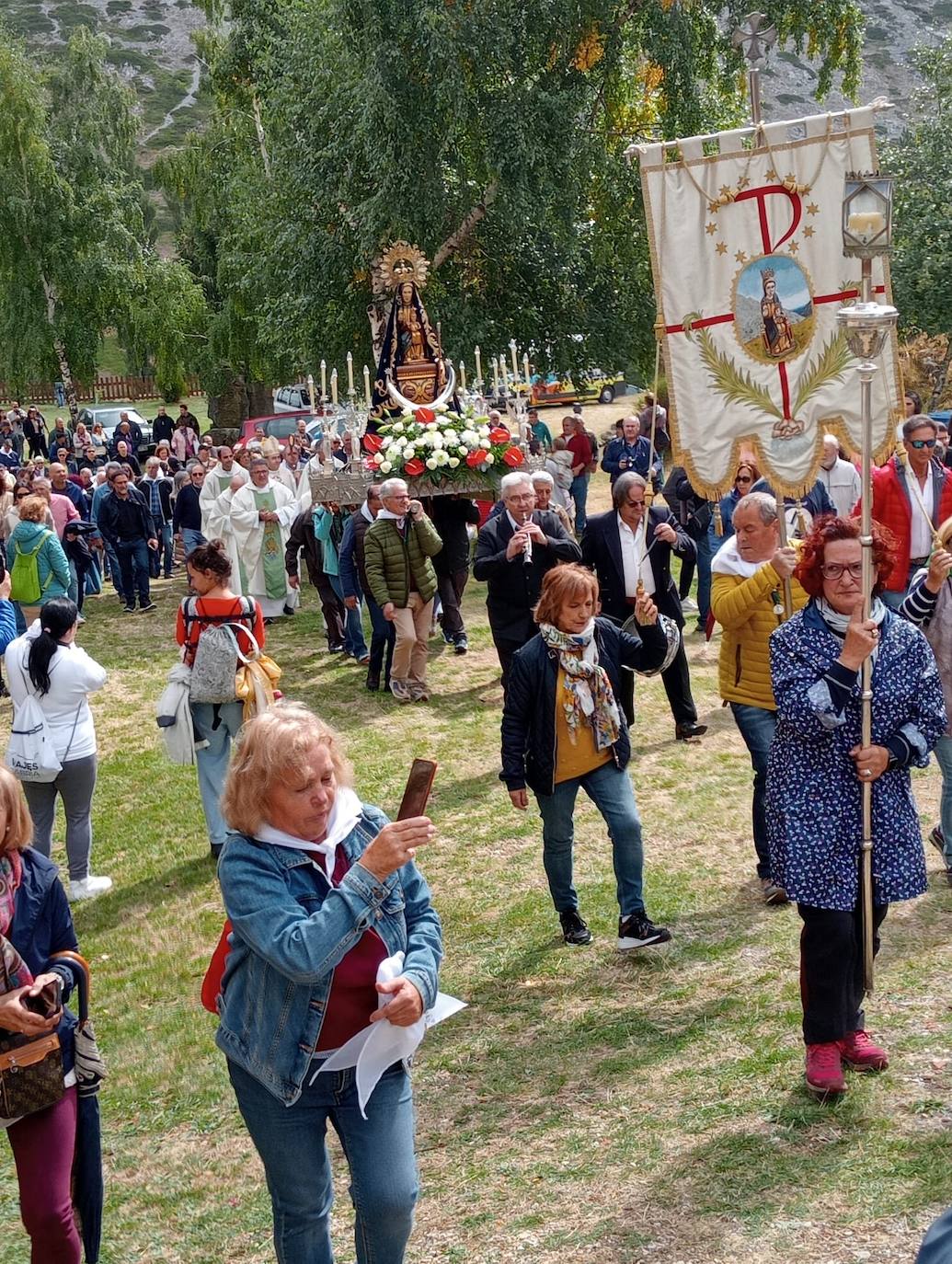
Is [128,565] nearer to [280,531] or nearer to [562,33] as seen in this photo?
[280,531]

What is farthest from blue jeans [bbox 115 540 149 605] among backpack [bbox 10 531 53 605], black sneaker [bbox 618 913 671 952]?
black sneaker [bbox 618 913 671 952]

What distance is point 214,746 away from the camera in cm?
830

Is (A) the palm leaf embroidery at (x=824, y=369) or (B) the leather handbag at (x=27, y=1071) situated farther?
(A) the palm leaf embroidery at (x=824, y=369)

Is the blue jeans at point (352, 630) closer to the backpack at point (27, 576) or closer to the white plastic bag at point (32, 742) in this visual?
the backpack at point (27, 576)

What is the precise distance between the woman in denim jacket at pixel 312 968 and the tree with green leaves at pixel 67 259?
36877mm

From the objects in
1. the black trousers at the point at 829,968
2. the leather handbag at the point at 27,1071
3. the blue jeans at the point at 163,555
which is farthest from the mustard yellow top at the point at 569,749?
the blue jeans at the point at 163,555

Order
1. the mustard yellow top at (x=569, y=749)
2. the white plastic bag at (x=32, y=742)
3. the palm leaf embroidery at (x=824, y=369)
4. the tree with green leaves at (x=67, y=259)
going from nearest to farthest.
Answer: the mustard yellow top at (x=569, y=749), the palm leaf embroidery at (x=824, y=369), the white plastic bag at (x=32, y=742), the tree with green leaves at (x=67, y=259)

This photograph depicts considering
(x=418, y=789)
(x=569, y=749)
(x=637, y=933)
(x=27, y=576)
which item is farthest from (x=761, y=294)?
(x=27, y=576)

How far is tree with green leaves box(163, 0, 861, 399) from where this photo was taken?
74.7ft

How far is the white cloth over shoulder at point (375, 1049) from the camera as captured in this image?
348 cm

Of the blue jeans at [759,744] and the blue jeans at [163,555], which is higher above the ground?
the blue jeans at [163,555]

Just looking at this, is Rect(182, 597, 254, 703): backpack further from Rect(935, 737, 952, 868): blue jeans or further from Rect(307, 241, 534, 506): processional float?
Rect(307, 241, 534, 506): processional float

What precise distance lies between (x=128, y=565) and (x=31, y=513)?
17.5ft

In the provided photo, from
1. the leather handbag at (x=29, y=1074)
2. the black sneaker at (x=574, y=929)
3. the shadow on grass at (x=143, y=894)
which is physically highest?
the leather handbag at (x=29, y=1074)
